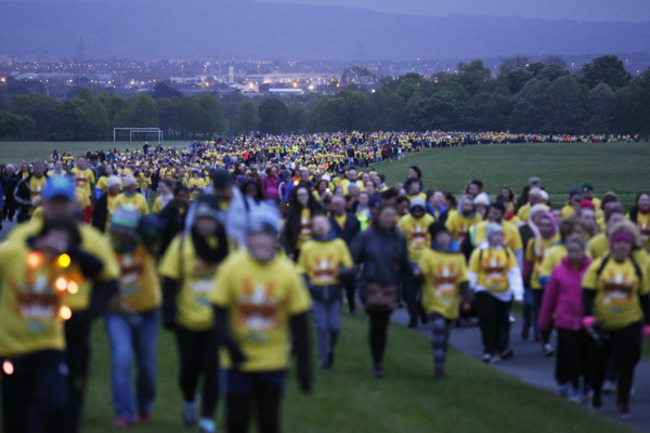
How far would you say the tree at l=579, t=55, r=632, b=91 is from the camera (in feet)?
593

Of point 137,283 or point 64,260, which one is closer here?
point 64,260

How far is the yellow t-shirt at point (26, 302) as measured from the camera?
6754 millimetres

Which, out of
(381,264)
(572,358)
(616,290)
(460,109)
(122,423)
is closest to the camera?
(122,423)

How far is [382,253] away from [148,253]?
3091 millimetres

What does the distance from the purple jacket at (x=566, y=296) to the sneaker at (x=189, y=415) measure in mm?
4230

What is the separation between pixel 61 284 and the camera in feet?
22.9

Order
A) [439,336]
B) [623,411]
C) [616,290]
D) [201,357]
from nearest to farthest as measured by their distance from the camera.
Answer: [201,357], [616,290], [623,411], [439,336]

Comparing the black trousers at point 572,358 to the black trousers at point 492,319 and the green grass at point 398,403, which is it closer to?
the green grass at point 398,403

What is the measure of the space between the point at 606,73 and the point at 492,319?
175708 mm

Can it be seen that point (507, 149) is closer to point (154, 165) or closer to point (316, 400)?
point (154, 165)

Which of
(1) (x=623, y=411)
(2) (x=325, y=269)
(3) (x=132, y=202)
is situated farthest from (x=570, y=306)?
(3) (x=132, y=202)

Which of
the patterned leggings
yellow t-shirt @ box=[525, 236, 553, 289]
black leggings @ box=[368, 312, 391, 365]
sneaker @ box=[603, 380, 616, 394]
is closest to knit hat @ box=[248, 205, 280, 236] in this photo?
black leggings @ box=[368, 312, 391, 365]

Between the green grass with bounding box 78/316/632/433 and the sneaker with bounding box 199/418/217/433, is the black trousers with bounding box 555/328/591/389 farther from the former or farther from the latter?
the sneaker with bounding box 199/418/217/433

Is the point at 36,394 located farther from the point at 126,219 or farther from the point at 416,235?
the point at 416,235
